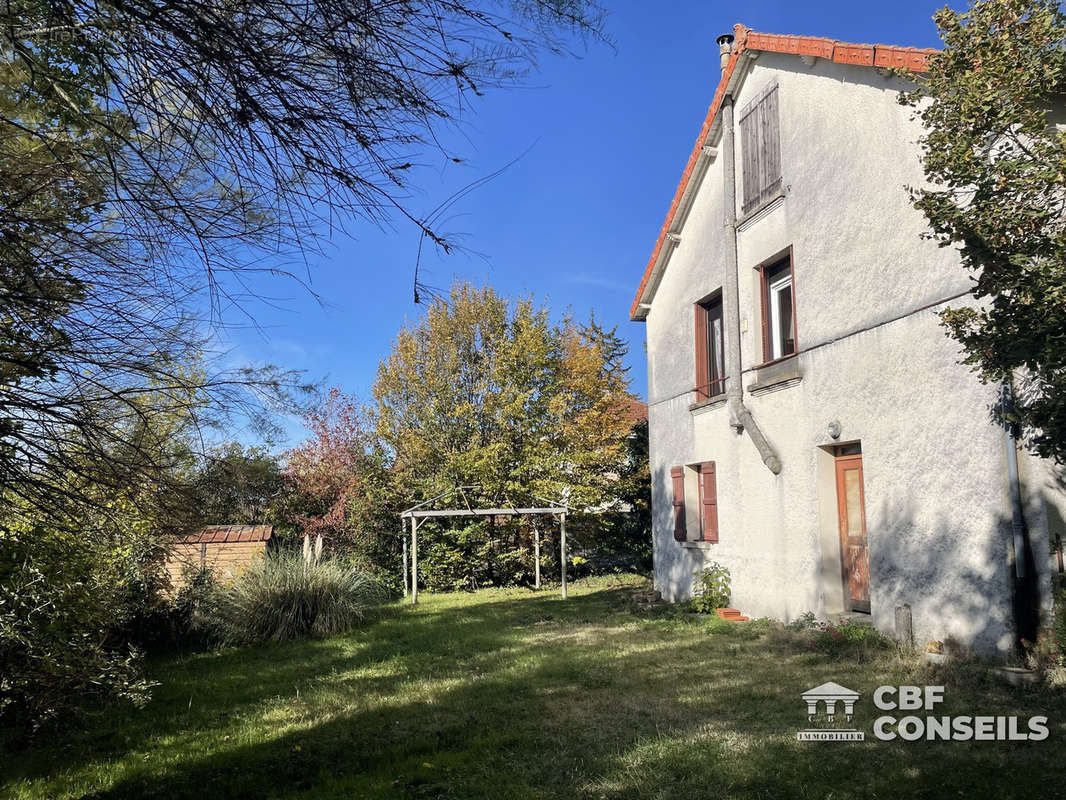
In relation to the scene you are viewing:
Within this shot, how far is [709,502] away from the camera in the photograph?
11797 millimetres

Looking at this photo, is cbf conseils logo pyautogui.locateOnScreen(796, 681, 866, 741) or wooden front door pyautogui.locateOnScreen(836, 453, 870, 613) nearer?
cbf conseils logo pyautogui.locateOnScreen(796, 681, 866, 741)

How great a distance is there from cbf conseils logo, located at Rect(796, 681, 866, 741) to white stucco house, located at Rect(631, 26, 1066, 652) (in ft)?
5.14

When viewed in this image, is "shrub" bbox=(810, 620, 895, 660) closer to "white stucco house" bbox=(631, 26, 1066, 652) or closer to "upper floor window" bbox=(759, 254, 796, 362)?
"white stucco house" bbox=(631, 26, 1066, 652)

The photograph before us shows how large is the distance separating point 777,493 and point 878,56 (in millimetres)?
5400

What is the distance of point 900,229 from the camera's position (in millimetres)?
7480

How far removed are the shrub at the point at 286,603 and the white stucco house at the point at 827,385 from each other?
5.82 m

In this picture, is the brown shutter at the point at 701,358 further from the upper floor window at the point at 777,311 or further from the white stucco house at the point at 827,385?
the upper floor window at the point at 777,311

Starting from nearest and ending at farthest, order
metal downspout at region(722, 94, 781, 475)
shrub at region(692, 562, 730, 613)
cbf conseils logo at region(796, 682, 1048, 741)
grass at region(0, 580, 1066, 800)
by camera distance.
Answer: grass at region(0, 580, 1066, 800) → cbf conseils logo at region(796, 682, 1048, 741) → metal downspout at region(722, 94, 781, 475) → shrub at region(692, 562, 730, 613)

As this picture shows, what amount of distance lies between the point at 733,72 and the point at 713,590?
8.02m

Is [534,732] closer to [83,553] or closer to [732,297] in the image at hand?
[83,553]

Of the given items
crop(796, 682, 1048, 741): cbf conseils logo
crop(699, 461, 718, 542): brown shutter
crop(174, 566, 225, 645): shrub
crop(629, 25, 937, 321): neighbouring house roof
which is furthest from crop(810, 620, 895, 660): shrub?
crop(174, 566, 225, 645): shrub

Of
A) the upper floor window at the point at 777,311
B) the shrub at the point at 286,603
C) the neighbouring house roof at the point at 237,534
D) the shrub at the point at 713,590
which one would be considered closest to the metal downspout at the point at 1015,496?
the upper floor window at the point at 777,311

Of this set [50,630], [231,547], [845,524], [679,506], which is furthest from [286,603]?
[845,524]

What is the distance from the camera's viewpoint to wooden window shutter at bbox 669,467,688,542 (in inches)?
495
